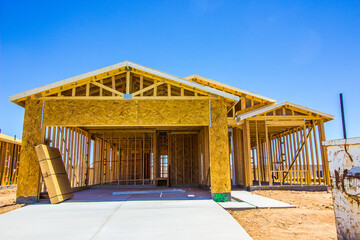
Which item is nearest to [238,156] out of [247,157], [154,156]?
[247,157]

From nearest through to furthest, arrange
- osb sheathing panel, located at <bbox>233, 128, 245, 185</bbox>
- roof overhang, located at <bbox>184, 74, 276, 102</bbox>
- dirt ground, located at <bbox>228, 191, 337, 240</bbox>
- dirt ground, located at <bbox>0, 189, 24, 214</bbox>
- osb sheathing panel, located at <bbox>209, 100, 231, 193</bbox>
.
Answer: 1. dirt ground, located at <bbox>228, 191, 337, 240</bbox>
2. dirt ground, located at <bbox>0, 189, 24, 214</bbox>
3. osb sheathing panel, located at <bbox>209, 100, 231, 193</bbox>
4. osb sheathing panel, located at <bbox>233, 128, 245, 185</bbox>
5. roof overhang, located at <bbox>184, 74, 276, 102</bbox>

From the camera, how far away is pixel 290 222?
19.3ft

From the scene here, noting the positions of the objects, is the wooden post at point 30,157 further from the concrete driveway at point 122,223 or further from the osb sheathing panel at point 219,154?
the osb sheathing panel at point 219,154

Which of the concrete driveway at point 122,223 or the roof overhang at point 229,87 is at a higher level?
the roof overhang at point 229,87

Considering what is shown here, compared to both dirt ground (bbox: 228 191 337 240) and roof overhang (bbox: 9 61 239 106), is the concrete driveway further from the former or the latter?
roof overhang (bbox: 9 61 239 106)

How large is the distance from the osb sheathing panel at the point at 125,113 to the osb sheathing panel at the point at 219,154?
391mm

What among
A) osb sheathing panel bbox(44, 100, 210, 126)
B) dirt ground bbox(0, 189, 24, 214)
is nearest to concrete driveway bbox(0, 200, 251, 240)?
dirt ground bbox(0, 189, 24, 214)

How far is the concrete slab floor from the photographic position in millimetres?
4512

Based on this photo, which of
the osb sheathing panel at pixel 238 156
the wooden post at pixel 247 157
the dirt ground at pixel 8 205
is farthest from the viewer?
the osb sheathing panel at pixel 238 156

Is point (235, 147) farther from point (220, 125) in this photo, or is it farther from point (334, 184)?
point (334, 184)

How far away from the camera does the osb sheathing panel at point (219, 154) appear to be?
336 inches

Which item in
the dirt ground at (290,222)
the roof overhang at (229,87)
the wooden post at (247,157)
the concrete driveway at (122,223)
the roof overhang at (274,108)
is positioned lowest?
the dirt ground at (290,222)

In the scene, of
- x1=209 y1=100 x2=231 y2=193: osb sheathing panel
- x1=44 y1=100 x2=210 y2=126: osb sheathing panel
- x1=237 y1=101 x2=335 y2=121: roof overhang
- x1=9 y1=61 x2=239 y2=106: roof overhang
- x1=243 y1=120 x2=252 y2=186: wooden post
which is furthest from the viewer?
x1=237 y1=101 x2=335 y2=121: roof overhang

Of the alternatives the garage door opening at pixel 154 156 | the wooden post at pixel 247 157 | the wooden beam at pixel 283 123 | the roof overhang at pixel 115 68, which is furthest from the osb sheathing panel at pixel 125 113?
the wooden beam at pixel 283 123
